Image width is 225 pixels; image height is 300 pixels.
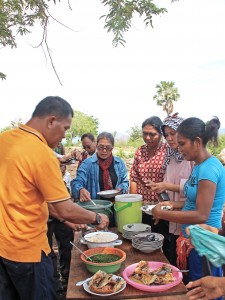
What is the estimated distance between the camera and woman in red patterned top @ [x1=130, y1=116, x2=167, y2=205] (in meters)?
2.88

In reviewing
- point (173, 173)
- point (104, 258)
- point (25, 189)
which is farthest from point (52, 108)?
point (173, 173)

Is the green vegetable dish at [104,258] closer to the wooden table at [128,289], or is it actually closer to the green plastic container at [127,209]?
the wooden table at [128,289]

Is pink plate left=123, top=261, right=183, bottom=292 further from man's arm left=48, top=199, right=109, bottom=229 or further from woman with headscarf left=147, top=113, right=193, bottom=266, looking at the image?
woman with headscarf left=147, top=113, right=193, bottom=266

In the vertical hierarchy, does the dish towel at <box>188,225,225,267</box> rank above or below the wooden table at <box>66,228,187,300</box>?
above

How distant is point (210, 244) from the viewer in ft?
3.84

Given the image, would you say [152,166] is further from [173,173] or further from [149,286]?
[149,286]

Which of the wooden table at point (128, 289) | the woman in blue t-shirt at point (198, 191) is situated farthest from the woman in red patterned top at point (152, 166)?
the wooden table at point (128, 289)

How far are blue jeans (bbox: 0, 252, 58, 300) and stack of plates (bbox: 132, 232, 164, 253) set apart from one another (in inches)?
23.3

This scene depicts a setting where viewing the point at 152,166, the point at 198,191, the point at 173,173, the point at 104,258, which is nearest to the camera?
the point at 104,258

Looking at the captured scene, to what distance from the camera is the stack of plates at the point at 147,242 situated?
6.26ft

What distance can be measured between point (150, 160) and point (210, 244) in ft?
5.88

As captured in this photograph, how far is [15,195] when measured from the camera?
1608mm

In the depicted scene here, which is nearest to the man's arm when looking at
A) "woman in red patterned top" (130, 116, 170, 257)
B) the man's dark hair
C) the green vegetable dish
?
the green vegetable dish

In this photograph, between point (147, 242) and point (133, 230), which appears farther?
point (133, 230)
